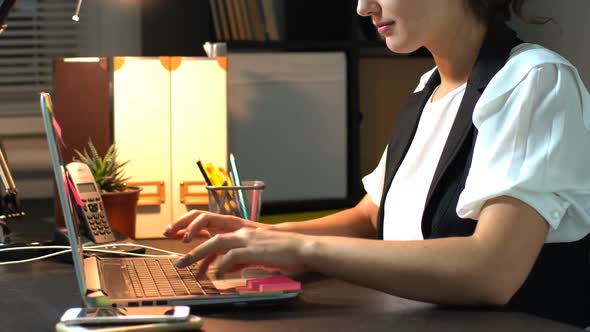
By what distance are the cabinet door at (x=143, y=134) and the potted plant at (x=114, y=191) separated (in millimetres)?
105

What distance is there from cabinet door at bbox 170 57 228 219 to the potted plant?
0.55 ft

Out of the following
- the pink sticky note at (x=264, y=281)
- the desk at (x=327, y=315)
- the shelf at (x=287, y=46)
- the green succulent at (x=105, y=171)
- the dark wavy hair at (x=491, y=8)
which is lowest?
the desk at (x=327, y=315)

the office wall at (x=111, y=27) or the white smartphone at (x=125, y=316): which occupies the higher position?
the office wall at (x=111, y=27)

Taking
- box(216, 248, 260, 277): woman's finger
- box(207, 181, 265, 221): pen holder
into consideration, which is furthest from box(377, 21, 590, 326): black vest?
box(207, 181, 265, 221): pen holder

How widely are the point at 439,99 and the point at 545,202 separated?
0.44m

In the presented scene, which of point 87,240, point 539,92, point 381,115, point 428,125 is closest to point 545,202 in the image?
point 539,92

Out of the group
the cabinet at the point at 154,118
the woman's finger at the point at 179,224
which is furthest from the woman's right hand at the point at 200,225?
the cabinet at the point at 154,118

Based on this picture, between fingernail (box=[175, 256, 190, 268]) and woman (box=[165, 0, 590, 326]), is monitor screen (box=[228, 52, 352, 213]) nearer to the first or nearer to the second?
woman (box=[165, 0, 590, 326])

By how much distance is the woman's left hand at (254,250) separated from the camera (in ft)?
4.05

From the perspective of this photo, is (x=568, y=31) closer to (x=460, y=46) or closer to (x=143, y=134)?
(x=143, y=134)

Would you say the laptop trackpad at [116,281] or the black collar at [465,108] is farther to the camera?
the black collar at [465,108]

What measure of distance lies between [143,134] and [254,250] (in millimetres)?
1037

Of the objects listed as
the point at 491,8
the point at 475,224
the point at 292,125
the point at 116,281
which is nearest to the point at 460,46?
the point at 491,8

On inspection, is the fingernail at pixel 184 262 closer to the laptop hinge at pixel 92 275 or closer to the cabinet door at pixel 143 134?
the laptop hinge at pixel 92 275
